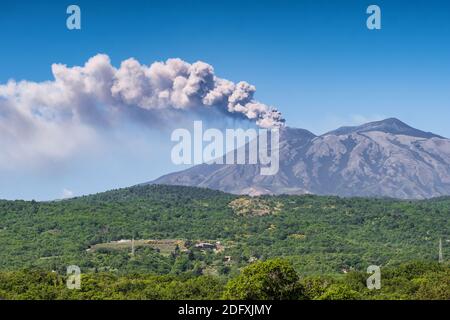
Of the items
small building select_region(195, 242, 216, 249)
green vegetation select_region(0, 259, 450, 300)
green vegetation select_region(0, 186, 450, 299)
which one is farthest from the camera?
small building select_region(195, 242, 216, 249)

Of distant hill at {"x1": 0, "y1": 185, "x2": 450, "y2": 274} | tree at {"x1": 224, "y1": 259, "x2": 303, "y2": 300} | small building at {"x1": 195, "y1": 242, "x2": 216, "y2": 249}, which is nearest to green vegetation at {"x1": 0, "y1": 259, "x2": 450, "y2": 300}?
tree at {"x1": 224, "y1": 259, "x2": 303, "y2": 300}

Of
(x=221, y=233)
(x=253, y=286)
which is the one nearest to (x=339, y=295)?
(x=253, y=286)

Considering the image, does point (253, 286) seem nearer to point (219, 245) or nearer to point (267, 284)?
point (267, 284)

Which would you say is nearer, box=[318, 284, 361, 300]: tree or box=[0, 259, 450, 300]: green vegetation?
box=[318, 284, 361, 300]: tree

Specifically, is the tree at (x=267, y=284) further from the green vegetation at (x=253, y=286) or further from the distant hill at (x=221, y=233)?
the distant hill at (x=221, y=233)

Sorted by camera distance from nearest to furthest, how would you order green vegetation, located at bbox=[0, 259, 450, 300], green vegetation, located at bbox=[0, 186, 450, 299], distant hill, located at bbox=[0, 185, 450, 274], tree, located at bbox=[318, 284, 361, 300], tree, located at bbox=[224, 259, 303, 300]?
tree, located at bbox=[318, 284, 361, 300], tree, located at bbox=[224, 259, 303, 300], green vegetation, located at bbox=[0, 259, 450, 300], green vegetation, located at bbox=[0, 186, 450, 299], distant hill, located at bbox=[0, 185, 450, 274]

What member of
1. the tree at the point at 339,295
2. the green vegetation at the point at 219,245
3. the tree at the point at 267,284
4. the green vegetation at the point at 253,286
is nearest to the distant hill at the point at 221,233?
the green vegetation at the point at 219,245

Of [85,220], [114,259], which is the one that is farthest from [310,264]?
[85,220]

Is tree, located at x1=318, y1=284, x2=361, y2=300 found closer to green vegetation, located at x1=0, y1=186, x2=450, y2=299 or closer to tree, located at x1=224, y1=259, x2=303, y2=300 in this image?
green vegetation, located at x1=0, y1=186, x2=450, y2=299
